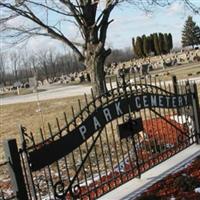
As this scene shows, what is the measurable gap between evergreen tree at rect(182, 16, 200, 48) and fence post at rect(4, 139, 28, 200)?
86392 mm

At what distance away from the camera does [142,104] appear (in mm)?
8164

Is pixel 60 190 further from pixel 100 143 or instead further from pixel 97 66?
pixel 97 66

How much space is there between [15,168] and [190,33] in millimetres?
87499

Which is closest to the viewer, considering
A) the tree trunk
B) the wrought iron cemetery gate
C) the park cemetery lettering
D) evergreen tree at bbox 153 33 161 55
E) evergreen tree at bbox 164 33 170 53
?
the wrought iron cemetery gate

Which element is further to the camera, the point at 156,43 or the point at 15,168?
the point at 156,43

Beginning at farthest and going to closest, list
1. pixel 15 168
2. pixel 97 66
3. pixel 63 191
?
pixel 97 66 → pixel 63 191 → pixel 15 168

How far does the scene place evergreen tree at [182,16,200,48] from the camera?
90.0 meters

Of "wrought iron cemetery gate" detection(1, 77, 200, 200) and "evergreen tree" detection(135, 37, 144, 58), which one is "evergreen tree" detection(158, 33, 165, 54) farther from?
"wrought iron cemetery gate" detection(1, 77, 200, 200)

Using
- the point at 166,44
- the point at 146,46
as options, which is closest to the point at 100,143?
the point at 146,46

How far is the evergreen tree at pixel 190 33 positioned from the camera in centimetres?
9000

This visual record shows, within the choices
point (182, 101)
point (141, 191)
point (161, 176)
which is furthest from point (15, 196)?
point (182, 101)

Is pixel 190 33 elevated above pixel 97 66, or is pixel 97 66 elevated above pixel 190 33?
pixel 190 33

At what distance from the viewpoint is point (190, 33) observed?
298 ft

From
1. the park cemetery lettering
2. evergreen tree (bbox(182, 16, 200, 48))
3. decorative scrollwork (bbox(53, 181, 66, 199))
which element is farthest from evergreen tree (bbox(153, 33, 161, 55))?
decorative scrollwork (bbox(53, 181, 66, 199))
